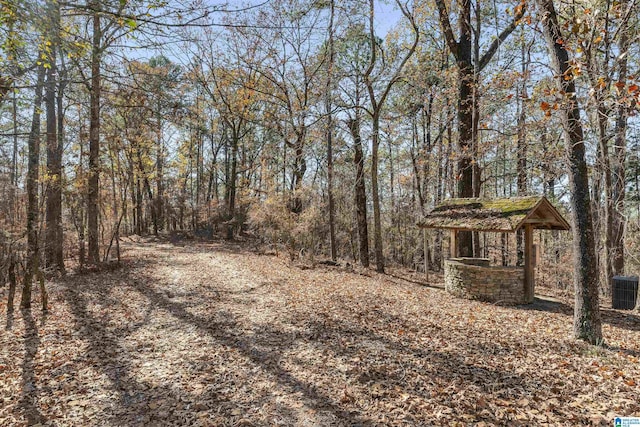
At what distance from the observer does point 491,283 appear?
29.0ft

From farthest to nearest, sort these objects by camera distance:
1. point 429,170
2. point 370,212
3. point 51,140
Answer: point 370,212
point 429,170
point 51,140

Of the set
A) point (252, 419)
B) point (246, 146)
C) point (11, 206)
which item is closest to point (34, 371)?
point (252, 419)

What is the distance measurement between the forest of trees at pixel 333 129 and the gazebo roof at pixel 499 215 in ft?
3.54

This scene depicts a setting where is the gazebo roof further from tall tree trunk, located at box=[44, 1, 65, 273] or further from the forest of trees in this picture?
tall tree trunk, located at box=[44, 1, 65, 273]

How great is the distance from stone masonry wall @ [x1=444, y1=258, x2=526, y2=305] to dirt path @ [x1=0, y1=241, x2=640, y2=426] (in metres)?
0.79

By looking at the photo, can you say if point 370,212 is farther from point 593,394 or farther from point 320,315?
point 593,394

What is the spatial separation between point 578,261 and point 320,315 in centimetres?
449

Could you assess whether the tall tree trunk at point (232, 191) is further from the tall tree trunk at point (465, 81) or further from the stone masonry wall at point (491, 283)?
the stone masonry wall at point (491, 283)

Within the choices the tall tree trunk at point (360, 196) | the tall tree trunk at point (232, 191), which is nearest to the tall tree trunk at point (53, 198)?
the tall tree trunk at point (360, 196)

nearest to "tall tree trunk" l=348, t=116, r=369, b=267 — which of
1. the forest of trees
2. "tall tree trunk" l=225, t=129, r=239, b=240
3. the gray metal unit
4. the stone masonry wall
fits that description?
the forest of trees

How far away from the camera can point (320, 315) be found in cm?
658

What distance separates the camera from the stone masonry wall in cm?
872

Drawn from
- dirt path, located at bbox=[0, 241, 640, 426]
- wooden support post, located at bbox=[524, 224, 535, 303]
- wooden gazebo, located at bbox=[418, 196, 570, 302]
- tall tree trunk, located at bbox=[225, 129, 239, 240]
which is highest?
tall tree trunk, located at bbox=[225, 129, 239, 240]

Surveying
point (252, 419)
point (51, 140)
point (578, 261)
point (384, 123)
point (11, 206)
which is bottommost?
point (252, 419)
